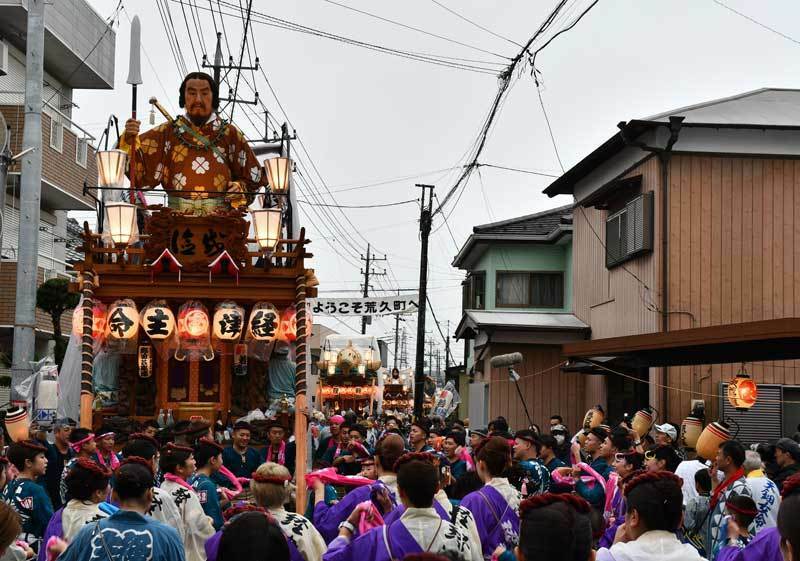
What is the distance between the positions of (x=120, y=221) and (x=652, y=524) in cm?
1174

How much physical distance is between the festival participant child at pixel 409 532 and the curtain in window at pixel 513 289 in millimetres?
26016

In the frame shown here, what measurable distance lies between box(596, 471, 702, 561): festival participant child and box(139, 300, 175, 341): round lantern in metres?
11.0

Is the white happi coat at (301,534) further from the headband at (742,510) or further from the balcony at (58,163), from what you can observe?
the balcony at (58,163)

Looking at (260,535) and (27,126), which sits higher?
(27,126)

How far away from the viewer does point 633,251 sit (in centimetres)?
2147

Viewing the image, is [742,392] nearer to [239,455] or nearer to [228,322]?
[228,322]

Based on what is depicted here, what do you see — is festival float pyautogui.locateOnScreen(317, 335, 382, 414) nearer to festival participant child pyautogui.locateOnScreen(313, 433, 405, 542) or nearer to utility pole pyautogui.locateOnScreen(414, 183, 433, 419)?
utility pole pyautogui.locateOnScreen(414, 183, 433, 419)

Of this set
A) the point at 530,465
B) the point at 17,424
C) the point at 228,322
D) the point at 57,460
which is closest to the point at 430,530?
the point at 530,465

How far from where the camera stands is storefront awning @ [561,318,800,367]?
12.8 metres

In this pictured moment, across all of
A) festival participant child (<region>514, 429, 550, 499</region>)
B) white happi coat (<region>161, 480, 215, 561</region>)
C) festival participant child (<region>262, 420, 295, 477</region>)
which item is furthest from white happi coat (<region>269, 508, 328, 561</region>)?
festival participant child (<region>262, 420, 295, 477</region>)

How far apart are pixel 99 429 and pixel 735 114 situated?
14437 mm

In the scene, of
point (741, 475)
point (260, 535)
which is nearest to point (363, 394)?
point (741, 475)

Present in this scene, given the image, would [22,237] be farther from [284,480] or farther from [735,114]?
[735,114]

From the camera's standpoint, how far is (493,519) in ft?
24.6
